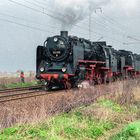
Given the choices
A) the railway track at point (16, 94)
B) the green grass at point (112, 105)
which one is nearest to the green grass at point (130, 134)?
the green grass at point (112, 105)

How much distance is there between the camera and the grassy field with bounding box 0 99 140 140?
8914 mm

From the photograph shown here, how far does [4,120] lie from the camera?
401 inches

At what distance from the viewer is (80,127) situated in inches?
394

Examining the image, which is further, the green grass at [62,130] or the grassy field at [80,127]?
the grassy field at [80,127]

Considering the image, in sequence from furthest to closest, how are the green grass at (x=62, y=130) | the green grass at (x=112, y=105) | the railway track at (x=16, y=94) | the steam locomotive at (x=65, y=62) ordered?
Result: 1. the steam locomotive at (x=65, y=62)
2. the railway track at (x=16, y=94)
3. the green grass at (x=112, y=105)
4. the green grass at (x=62, y=130)

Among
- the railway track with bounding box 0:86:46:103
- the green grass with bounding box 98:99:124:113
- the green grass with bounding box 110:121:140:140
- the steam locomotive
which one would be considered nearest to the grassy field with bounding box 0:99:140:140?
the green grass with bounding box 110:121:140:140

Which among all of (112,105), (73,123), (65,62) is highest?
(65,62)

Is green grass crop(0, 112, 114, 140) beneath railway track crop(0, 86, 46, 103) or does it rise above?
beneath

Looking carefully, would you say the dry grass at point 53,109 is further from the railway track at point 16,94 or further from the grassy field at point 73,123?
the railway track at point 16,94

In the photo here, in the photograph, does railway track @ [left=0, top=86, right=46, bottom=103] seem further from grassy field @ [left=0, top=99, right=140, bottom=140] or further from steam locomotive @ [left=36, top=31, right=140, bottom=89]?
grassy field @ [left=0, top=99, right=140, bottom=140]

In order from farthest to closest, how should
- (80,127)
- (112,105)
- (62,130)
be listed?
(112,105), (80,127), (62,130)

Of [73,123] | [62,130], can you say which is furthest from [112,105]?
[62,130]

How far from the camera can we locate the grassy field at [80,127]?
29.2ft

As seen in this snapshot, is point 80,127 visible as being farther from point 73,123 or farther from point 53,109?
point 53,109
